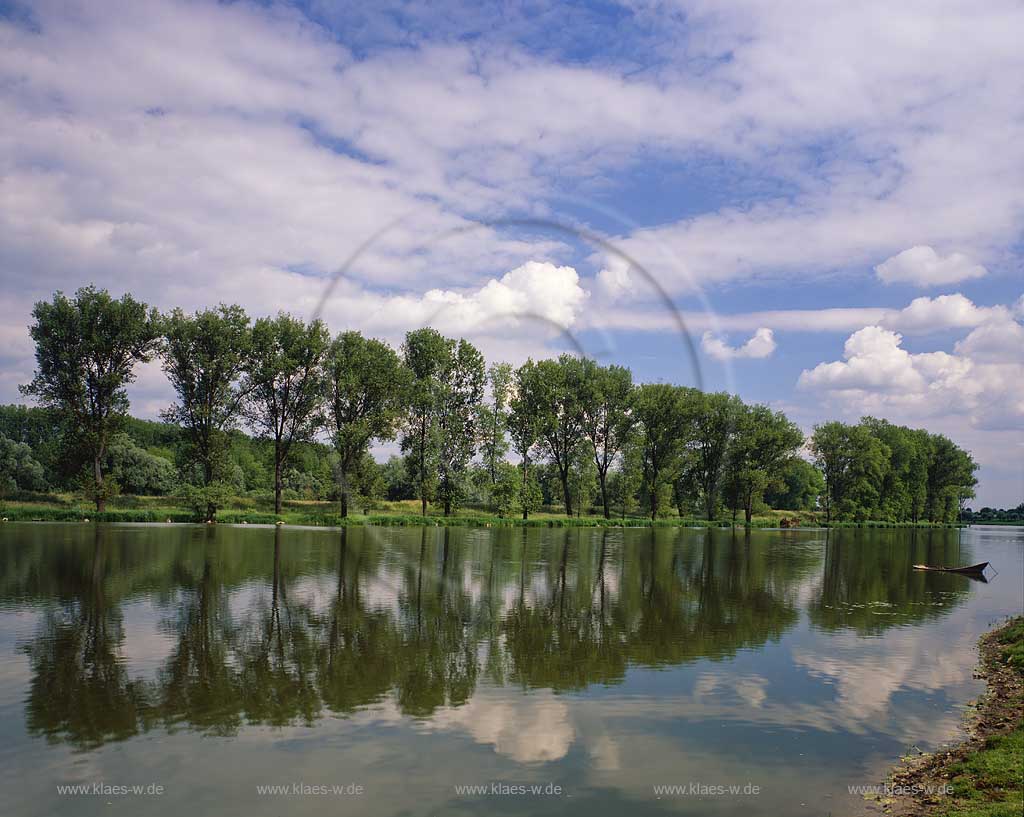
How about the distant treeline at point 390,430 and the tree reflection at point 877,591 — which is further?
the distant treeline at point 390,430

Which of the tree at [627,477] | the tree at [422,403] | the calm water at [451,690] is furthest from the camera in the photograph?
the tree at [627,477]

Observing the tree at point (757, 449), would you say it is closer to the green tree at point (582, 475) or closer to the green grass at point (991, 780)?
the green tree at point (582, 475)

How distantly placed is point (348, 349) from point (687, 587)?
60.4 meters

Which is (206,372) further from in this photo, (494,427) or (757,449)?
(757,449)

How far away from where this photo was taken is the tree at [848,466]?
452 feet

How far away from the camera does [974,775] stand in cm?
1112

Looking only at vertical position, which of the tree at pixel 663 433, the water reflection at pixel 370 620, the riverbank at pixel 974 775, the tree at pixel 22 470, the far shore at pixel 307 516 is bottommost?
the far shore at pixel 307 516

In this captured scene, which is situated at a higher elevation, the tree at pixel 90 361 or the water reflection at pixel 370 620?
the tree at pixel 90 361

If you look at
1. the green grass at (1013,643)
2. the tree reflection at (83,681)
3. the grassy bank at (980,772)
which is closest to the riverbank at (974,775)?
the grassy bank at (980,772)

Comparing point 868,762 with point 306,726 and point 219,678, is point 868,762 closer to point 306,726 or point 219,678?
point 306,726

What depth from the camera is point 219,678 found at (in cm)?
1579

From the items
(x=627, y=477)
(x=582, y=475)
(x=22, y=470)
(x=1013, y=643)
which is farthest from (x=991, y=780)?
(x=22, y=470)

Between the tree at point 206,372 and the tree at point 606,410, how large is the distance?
A: 51253mm

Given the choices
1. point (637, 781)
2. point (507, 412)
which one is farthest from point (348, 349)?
point (637, 781)
